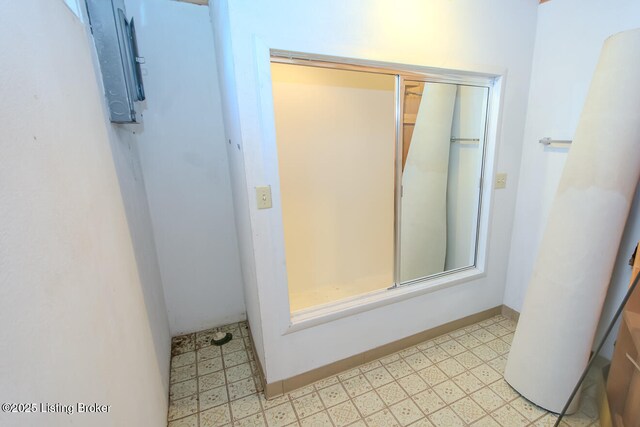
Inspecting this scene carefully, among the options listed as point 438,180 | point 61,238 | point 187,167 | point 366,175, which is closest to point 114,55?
point 187,167

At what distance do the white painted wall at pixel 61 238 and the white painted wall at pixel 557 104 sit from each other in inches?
88.7

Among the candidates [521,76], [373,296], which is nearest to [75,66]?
[373,296]

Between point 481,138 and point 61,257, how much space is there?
7.30ft

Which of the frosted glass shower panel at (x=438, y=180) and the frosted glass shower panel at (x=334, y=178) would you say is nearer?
the frosted glass shower panel at (x=438, y=180)

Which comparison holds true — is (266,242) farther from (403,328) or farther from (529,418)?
(529,418)

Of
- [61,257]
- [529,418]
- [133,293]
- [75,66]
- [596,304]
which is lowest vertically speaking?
[529,418]

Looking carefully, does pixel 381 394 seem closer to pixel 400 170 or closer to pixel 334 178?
pixel 400 170

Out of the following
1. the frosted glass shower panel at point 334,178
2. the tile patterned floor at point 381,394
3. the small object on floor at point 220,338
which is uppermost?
the frosted glass shower panel at point 334,178

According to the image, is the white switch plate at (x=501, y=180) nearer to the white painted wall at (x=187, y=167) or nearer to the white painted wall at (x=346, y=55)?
the white painted wall at (x=346, y=55)

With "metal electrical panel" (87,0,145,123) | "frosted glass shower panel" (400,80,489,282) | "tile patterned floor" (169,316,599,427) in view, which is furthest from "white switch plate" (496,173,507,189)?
"metal electrical panel" (87,0,145,123)

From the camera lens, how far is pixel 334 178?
99.4 inches

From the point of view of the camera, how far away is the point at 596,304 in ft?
4.41

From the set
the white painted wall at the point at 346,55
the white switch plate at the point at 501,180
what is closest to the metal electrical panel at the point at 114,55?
the white painted wall at the point at 346,55

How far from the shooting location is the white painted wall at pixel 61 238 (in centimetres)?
48
